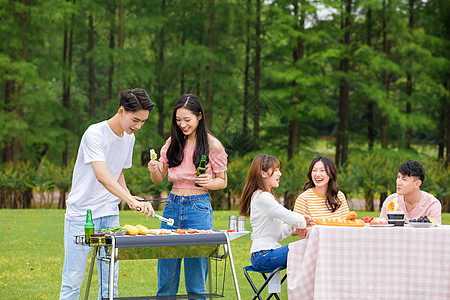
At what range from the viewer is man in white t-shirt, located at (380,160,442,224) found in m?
5.38

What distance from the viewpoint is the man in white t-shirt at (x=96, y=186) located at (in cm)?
416

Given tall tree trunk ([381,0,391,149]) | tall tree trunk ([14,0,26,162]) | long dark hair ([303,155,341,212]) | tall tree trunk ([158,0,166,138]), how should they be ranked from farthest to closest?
tall tree trunk ([158,0,166,138]), tall tree trunk ([381,0,391,149]), tall tree trunk ([14,0,26,162]), long dark hair ([303,155,341,212])

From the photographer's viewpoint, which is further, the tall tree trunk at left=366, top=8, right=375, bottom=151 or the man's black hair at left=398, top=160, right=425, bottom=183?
the tall tree trunk at left=366, top=8, right=375, bottom=151

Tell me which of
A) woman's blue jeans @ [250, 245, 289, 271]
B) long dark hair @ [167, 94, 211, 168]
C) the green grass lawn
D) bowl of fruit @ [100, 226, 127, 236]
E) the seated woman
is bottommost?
the green grass lawn

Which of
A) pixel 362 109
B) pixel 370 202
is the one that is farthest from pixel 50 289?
pixel 362 109

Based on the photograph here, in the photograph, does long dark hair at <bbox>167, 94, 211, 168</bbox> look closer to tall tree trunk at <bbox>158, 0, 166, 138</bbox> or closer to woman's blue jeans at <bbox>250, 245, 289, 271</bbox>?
woman's blue jeans at <bbox>250, 245, 289, 271</bbox>

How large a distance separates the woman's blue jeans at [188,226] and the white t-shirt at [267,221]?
0.52 meters

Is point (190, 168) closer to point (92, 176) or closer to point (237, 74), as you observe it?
point (92, 176)

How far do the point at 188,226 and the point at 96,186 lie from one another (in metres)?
0.72

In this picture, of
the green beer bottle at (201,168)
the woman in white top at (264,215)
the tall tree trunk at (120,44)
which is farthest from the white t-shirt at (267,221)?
the tall tree trunk at (120,44)

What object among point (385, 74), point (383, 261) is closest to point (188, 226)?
point (383, 261)

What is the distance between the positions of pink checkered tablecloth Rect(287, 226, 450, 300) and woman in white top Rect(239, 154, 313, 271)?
482mm

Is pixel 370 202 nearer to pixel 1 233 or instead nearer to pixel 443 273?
pixel 1 233

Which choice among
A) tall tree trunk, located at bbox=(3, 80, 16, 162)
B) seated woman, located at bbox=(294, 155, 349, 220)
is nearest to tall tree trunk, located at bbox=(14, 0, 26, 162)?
tall tree trunk, located at bbox=(3, 80, 16, 162)
